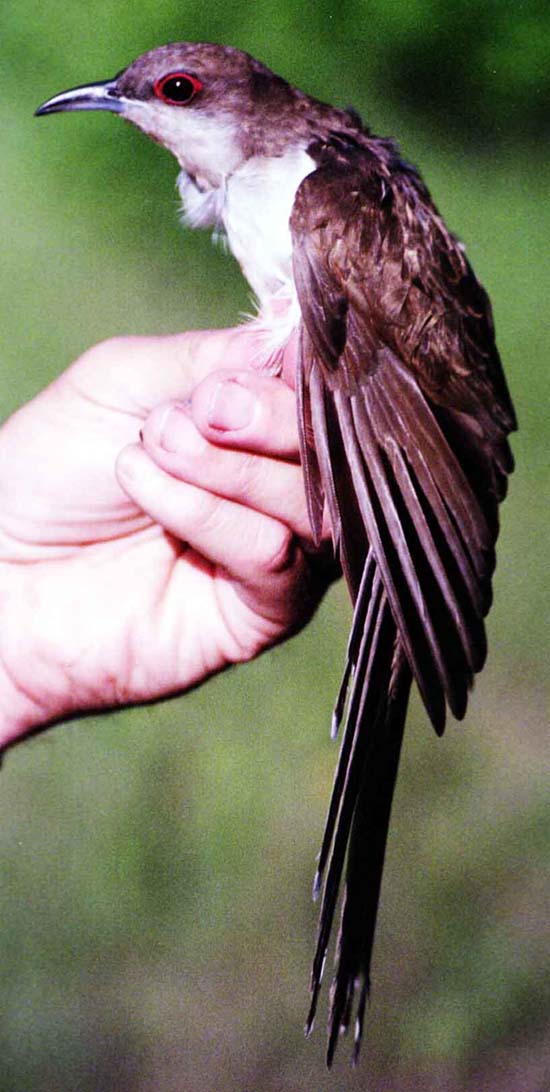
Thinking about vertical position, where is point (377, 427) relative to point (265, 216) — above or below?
below

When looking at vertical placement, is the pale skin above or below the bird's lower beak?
below

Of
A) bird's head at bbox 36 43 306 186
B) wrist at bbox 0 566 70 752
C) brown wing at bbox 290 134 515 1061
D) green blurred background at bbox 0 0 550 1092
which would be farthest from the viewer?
green blurred background at bbox 0 0 550 1092

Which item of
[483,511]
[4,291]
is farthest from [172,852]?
[483,511]

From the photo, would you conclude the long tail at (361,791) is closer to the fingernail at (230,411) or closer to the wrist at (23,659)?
the fingernail at (230,411)

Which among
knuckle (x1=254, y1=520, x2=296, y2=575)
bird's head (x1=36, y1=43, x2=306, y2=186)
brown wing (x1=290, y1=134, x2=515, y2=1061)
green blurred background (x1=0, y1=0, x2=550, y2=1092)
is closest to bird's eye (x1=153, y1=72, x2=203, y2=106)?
bird's head (x1=36, y1=43, x2=306, y2=186)

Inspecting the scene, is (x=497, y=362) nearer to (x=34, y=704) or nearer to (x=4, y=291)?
(x=34, y=704)

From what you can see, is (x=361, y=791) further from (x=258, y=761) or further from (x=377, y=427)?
(x=258, y=761)

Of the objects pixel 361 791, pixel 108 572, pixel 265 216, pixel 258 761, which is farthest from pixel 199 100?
pixel 258 761

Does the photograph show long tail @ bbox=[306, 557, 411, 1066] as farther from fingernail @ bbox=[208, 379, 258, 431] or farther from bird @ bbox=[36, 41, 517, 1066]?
fingernail @ bbox=[208, 379, 258, 431]
